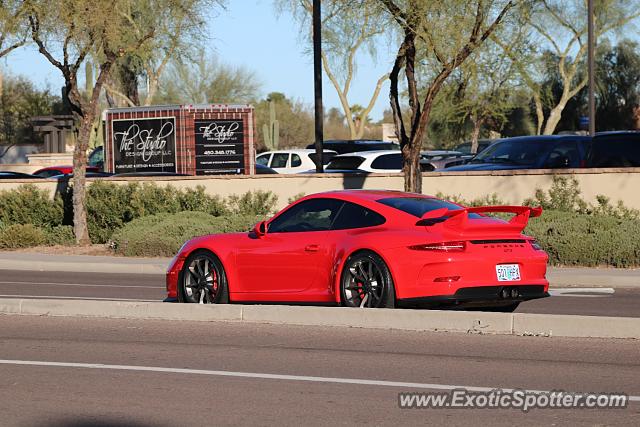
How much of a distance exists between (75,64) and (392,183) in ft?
26.6

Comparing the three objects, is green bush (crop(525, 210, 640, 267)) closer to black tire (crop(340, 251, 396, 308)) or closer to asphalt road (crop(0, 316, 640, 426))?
black tire (crop(340, 251, 396, 308))

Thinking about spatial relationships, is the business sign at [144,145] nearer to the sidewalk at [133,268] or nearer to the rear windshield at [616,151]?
the sidewalk at [133,268]

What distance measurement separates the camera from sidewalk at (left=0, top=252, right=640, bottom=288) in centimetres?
1906

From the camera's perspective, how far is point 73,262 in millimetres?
24312

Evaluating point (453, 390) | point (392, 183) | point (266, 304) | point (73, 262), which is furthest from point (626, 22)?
point (453, 390)

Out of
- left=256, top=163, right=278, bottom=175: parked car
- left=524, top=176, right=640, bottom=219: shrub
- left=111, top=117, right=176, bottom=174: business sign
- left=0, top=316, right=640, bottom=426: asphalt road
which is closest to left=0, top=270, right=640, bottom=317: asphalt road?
left=0, top=316, right=640, bottom=426: asphalt road

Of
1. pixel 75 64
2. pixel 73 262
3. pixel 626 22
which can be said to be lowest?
pixel 73 262

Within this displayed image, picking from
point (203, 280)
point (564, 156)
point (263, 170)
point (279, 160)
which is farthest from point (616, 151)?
point (279, 160)

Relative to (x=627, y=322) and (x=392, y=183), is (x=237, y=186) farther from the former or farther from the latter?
(x=627, y=322)

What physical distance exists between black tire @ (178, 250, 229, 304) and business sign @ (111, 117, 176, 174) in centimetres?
2199

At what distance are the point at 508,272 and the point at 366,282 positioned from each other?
1.53 m

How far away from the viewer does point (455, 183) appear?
86.3ft

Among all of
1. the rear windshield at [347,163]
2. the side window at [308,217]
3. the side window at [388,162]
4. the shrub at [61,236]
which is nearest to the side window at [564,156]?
the side window at [388,162]

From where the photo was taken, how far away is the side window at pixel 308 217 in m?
13.2
